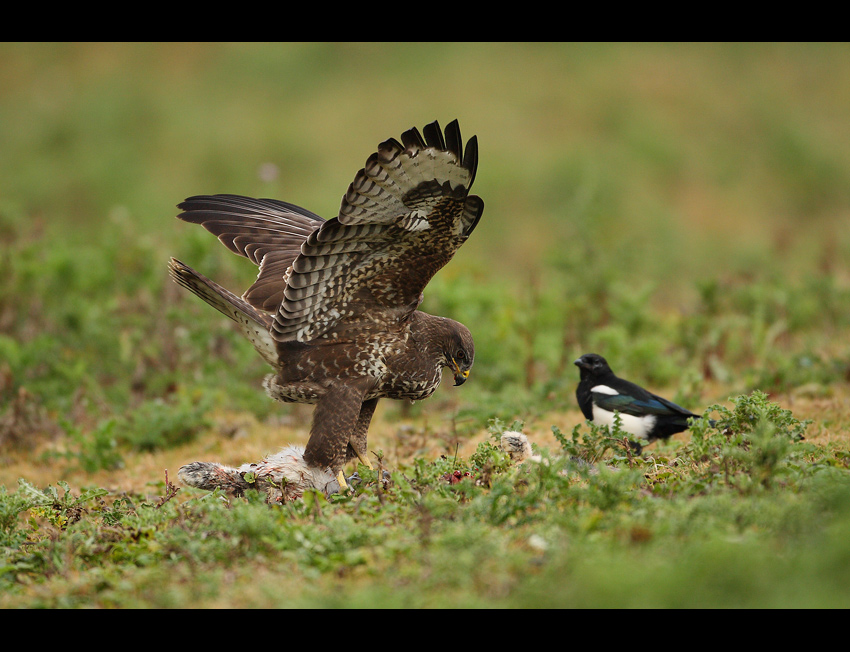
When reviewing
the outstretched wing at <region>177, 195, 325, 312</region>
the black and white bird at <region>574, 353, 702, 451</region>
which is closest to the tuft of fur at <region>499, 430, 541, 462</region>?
the black and white bird at <region>574, 353, 702, 451</region>

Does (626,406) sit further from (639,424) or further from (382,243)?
(382,243)

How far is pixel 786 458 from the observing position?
15.1ft

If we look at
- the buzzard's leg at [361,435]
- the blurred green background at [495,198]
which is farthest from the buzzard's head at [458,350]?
the blurred green background at [495,198]

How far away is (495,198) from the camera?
17.4 meters

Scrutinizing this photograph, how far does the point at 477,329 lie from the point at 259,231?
2.90m

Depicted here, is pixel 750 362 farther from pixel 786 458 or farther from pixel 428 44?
pixel 428 44

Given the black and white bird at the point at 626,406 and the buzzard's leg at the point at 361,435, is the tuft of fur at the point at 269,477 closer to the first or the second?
the buzzard's leg at the point at 361,435

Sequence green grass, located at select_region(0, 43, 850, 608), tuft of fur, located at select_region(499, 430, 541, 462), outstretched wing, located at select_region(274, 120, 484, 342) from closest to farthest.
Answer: green grass, located at select_region(0, 43, 850, 608) < outstretched wing, located at select_region(274, 120, 484, 342) < tuft of fur, located at select_region(499, 430, 541, 462)

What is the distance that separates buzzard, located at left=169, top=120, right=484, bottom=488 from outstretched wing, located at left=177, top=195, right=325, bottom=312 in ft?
0.05

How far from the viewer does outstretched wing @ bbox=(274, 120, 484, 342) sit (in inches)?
192

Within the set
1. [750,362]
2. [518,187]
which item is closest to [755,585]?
[750,362]

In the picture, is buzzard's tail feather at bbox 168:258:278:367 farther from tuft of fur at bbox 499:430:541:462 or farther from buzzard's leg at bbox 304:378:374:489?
tuft of fur at bbox 499:430:541:462

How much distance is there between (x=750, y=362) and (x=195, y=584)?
21.6 ft

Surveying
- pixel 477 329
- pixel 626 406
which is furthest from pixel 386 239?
pixel 477 329
